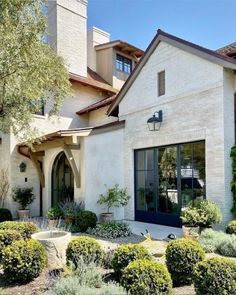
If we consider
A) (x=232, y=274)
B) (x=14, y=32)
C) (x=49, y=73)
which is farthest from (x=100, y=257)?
(x=14, y=32)

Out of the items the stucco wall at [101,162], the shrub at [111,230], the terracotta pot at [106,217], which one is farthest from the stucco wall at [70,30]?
the shrub at [111,230]

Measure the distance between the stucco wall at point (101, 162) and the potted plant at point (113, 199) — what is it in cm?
85

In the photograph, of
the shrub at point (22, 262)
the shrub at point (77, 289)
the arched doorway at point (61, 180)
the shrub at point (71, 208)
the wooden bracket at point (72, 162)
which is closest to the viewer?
the shrub at point (77, 289)

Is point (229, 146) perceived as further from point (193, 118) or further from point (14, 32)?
point (14, 32)

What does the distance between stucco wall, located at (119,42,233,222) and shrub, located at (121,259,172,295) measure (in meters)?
4.75

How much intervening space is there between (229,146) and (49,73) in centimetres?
547

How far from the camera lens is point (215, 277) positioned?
4117 millimetres

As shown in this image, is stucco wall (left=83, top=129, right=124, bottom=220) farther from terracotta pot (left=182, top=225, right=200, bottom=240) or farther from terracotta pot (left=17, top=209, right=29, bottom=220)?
terracotta pot (left=182, top=225, right=200, bottom=240)

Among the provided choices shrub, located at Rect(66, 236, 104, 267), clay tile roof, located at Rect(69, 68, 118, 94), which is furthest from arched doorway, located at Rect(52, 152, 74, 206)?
shrub, located at Rect(66, 236, 104, 267)

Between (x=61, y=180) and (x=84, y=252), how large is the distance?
30.8 ft

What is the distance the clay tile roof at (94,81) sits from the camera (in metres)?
15.9

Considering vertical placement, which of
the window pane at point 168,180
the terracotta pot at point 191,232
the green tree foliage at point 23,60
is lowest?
the terracotta pot at point 191,232

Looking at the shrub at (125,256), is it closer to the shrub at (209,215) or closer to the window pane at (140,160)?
the shrub at (209,215)

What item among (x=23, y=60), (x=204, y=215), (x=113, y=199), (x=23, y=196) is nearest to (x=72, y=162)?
(x=113, y=199)
